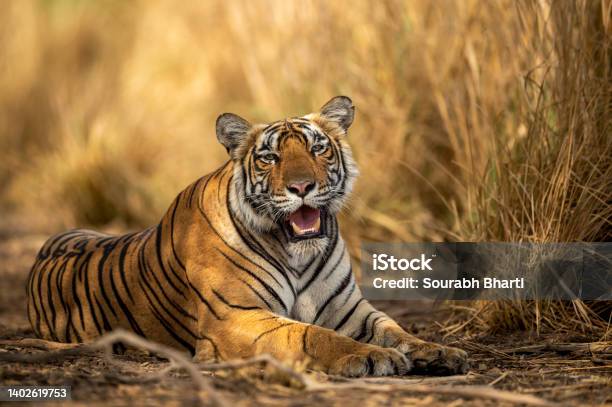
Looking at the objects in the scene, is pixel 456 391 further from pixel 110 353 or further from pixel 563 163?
pixel 563 163

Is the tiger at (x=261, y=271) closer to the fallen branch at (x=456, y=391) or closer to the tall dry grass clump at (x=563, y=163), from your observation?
the fallen branch at (x=456, y=391)

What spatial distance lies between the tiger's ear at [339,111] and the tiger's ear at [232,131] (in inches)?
15.2

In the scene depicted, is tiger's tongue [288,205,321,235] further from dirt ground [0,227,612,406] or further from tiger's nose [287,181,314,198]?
dirt ground [0,227,612,406]

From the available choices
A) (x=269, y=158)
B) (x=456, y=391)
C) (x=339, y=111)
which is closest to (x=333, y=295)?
(x=269, y=158)

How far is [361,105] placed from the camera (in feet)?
24.1

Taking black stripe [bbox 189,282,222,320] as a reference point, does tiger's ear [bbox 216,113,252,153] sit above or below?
above

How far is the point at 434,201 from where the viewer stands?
23.5ft

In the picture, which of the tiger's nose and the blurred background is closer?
the tiger's nose

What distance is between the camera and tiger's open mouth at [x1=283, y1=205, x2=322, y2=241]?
434 centimetres

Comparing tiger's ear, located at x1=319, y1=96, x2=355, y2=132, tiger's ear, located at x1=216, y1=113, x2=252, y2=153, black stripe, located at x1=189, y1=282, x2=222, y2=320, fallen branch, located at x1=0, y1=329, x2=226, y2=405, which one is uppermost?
tiger's ear, located at x1=319, y1=96, x2=355, y2=132

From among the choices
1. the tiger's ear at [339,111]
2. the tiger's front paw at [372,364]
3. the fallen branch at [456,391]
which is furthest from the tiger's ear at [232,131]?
the fallen branch at [456,391]

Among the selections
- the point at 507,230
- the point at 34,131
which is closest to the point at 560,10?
the point at 507,230

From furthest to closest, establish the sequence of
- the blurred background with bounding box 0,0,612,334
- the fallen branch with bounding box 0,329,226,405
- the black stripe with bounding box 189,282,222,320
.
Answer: the blurred background with bounding box 0,0,612,334 → the black stripe with bounding box 189,282,222,320 → the fallen branch with bounding box 0,329,226,405

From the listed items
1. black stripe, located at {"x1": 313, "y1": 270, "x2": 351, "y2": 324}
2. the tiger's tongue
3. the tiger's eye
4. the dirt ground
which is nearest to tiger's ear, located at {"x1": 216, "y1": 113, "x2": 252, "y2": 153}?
the tiger's eye
